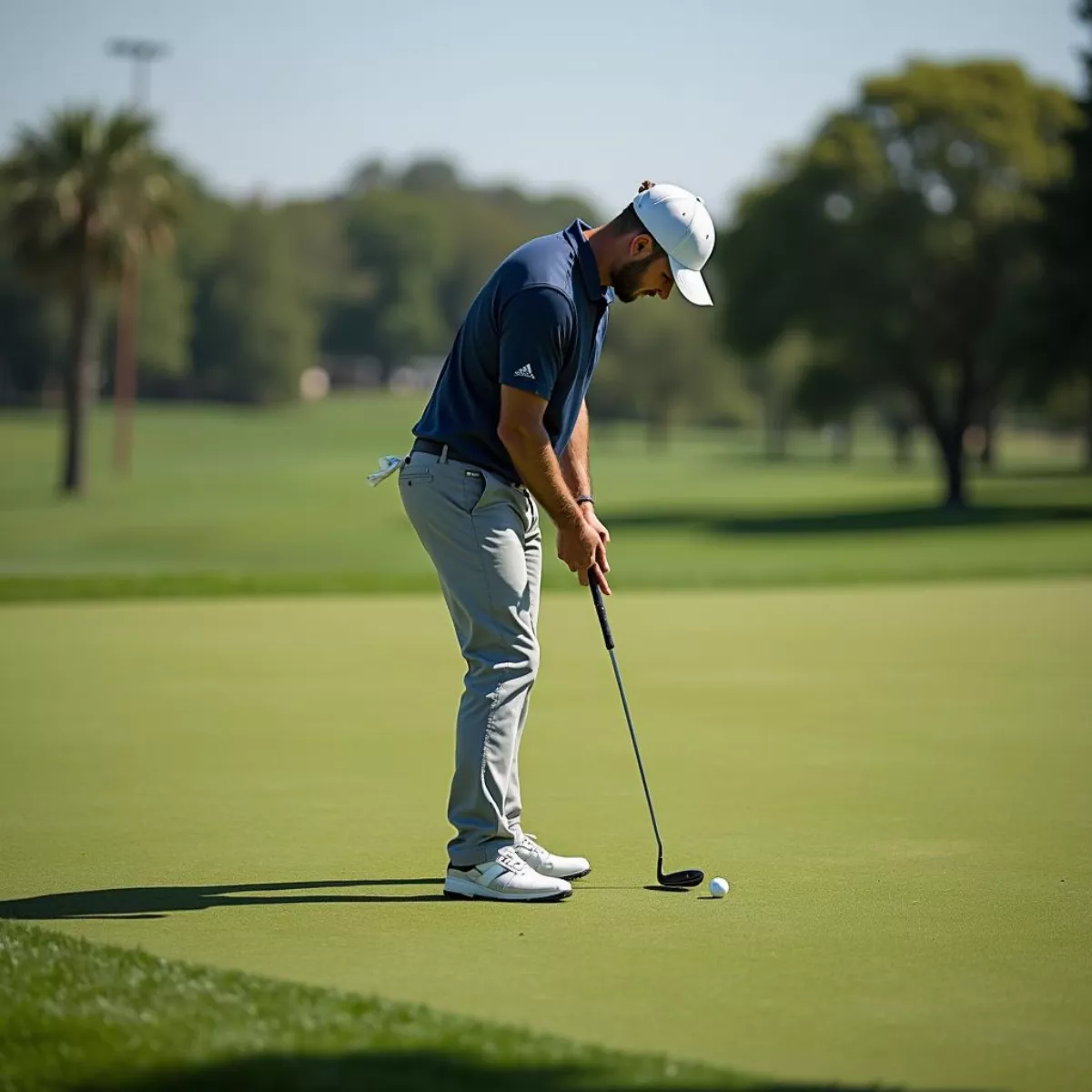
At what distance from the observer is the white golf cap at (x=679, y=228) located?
495cm

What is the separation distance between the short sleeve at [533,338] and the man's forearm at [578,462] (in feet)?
1.87

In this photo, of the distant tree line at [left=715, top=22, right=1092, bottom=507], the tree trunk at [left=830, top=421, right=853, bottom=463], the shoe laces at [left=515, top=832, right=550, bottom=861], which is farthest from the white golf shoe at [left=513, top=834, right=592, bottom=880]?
the tree trunk at [left=830, top=421, right=853, bottom=463]

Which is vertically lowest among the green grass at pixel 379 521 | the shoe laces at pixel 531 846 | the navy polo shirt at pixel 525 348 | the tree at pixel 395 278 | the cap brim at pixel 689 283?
the green grass at pixel 379 521

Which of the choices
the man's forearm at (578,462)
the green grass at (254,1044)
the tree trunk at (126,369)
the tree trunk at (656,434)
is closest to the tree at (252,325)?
the tree trunk at (656,434)

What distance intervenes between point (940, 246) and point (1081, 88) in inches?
187

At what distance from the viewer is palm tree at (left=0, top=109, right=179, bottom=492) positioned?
135 feet

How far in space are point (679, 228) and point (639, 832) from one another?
191 centimetres

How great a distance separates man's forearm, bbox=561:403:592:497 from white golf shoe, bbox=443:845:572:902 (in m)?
1.16

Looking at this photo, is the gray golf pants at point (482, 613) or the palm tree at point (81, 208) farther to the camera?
the palm tree at point (81, 208)

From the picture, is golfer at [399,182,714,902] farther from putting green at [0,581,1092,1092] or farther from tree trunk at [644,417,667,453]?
tree trunk at [644,417,667,453]

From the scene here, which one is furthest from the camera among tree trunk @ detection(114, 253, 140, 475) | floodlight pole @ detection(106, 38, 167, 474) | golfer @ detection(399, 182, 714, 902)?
floodlight pole @ detection(106, 38, 167, 474)

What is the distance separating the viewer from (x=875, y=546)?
2678 cm

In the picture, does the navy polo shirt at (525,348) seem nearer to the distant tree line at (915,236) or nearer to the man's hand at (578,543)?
the man's hand at (578,543)

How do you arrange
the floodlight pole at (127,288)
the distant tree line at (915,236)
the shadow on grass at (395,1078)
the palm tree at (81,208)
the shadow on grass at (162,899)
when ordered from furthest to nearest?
the floodlight pole at (127,288) → the palm tree at (81,208) → the distant tree line at (915,236) → the shadow on grass at (162,899) → the shadow on grass at (395,1078)
